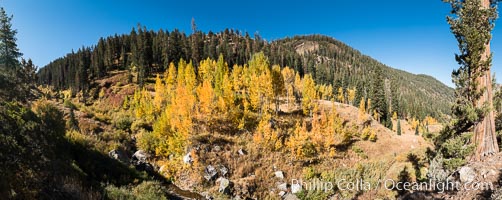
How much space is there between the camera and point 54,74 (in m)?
89.2

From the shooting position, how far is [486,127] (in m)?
10.0

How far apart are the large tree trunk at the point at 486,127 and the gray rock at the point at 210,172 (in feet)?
73.4

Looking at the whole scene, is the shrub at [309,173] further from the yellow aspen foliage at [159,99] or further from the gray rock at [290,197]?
the yellow aspen foliage at [159,99]

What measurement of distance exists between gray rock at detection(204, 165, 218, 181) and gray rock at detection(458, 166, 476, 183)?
862 inches

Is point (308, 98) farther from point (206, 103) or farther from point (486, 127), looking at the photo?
point (486, 127)

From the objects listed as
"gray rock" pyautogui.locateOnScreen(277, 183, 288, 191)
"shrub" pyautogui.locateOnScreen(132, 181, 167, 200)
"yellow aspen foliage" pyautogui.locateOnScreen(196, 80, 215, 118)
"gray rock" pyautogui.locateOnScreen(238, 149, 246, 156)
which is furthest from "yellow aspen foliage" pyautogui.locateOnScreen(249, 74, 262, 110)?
"shrub" pyautogui.locateOnScreen(132, 181, 167, 200)

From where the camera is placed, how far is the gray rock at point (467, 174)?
9086 millimetres

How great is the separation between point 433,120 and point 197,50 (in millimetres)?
112828

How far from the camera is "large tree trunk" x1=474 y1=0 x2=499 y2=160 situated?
992 cm

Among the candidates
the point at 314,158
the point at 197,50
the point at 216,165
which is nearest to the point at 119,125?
the point at 216,165

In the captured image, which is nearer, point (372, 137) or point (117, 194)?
point (117, 194)

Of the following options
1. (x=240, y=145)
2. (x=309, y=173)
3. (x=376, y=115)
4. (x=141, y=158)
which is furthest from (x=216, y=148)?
(x=376, y=115)

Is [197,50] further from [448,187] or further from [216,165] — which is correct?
[448,187]

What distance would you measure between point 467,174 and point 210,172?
887 inches
